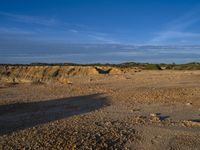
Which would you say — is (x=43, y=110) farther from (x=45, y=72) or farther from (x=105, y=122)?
(x=45, y=72)

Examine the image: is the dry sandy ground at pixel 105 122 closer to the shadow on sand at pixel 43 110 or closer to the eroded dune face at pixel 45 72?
the shadow on sand at pixel 43 110

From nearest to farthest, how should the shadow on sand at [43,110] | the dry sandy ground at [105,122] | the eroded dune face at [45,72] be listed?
1. the dry sandy ground at [105,122]
2. the shadow on sand at [43,110]
3. the eroded dune face at [45,72]

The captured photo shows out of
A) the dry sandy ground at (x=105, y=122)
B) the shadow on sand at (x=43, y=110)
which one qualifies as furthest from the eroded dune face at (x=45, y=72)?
the shadow on sand at (x=43, y=110)

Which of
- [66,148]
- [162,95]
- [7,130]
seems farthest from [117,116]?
[162,95]

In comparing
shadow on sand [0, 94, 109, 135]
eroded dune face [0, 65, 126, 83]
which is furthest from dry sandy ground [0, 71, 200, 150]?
eroded dune face [0, 65, 126, 83]

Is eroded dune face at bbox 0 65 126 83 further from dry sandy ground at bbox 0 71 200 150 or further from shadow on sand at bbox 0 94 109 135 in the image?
shadow on sand at bbox 0 94 109 135

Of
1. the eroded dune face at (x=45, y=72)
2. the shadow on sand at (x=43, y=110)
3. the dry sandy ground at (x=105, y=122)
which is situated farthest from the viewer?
the eroded dune face at (x=45, y=72)

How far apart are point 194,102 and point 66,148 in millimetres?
9656

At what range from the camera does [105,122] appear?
12734 mm

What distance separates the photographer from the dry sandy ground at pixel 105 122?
10164 mm

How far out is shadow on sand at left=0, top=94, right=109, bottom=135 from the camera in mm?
13188

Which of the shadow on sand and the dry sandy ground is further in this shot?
the shadow on sand

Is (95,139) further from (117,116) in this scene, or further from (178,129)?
(117,116)

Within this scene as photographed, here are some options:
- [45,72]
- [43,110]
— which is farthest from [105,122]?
[45,72]
